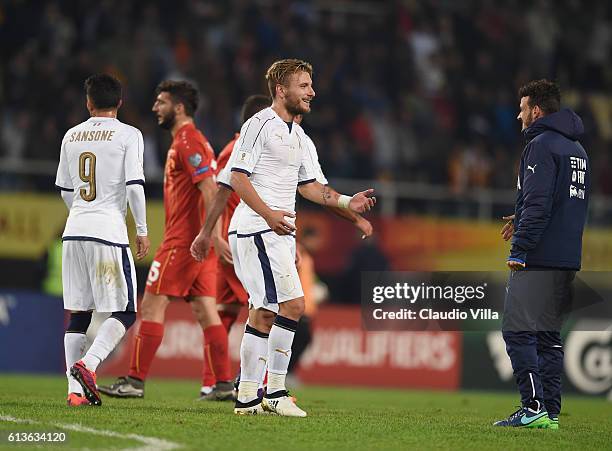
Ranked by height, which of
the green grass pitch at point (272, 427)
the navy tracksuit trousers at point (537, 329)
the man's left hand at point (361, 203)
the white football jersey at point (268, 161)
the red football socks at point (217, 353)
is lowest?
the green grass pitch at point (272, 427)

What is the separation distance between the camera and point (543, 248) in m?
8.16

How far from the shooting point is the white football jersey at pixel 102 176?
8.67 meters

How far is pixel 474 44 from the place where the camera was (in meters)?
22.9

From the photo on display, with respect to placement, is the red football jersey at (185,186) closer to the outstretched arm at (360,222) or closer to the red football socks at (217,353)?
the red football socks at (217,353)

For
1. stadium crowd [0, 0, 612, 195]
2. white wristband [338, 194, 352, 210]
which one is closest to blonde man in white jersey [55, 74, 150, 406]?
white wristband [338, 194, 352, 210]

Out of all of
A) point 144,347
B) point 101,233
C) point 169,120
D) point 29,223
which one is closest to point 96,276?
point 101,233

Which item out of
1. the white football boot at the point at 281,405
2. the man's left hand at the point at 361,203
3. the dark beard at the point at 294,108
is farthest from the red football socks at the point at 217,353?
the dark beard at the point at 294,108

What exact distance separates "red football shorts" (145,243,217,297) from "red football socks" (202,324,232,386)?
33cm

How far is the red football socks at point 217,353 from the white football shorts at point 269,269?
1.93 m

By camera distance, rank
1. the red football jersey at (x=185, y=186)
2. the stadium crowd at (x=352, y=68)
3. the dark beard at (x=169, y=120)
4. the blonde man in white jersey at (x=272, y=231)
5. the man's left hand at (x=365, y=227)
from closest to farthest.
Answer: the blonde man in white jersey at (x=272, y=231), the man's left hand at (x=365, y=227), the red football jersey at (x=185, y=186), the dark beard at (x=169, y=120), the stadium crowd at (x=352, y=68)

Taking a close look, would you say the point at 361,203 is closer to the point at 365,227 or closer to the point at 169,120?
the point at 365,227

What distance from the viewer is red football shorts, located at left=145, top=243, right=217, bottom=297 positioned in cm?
1011

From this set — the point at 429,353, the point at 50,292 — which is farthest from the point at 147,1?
the point at 429,353

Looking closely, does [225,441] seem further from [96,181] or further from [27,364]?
[27,364]
